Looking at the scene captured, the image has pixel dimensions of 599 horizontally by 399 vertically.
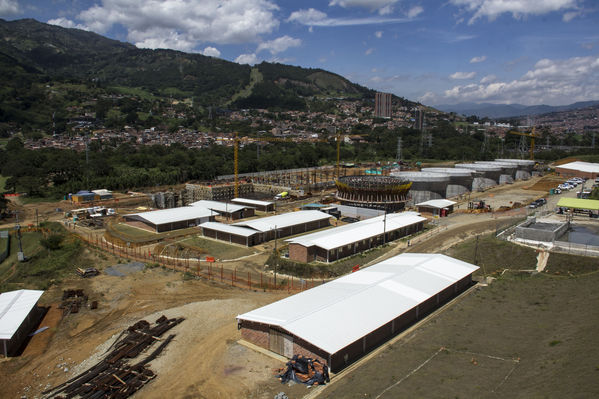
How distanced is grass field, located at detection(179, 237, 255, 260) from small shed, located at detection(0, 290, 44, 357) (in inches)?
542

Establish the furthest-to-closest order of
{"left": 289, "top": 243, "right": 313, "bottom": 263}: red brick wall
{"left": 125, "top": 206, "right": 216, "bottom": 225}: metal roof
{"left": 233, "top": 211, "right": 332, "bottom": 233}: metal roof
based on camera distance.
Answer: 1. {"left": 125, "top": 206, "right": 216, "bottom": 225}: metal roof
2. {"left": 233, "top": 211, "right": 332, "bottom": 233}: metal roof
3. {"left": 289, "top": 243, "right": 313, "bottom": 263}: red brick wall

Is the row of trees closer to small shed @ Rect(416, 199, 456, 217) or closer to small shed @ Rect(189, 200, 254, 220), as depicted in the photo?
small shed @ Rect(189, 200, 254, 220)

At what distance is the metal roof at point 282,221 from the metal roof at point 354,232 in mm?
3781

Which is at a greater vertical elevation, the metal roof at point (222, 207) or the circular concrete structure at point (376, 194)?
the circular concrete structure at point (376, 194)

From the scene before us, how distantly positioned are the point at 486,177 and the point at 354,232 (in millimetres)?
47073

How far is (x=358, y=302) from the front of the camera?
1961cm

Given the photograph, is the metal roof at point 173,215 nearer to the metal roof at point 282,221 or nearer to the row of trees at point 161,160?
the metal roof at point 282,221

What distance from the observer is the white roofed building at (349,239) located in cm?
3219

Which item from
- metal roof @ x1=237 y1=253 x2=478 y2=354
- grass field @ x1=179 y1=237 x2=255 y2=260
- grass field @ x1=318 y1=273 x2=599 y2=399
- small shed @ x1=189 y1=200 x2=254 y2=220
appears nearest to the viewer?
grass field @ x1=318 y1=273 x2=599 y2=399

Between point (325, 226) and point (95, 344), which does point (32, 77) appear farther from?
point (95, 344)

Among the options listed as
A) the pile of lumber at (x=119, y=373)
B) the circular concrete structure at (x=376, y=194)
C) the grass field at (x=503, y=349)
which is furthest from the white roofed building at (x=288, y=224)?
the grass field at (x=503, y=349)

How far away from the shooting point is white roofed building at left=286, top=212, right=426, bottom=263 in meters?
32.2

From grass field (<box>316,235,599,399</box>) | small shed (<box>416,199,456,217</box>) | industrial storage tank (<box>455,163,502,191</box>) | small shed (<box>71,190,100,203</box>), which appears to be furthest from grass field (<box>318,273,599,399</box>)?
small shed (<box>71,190,100,203</box>)

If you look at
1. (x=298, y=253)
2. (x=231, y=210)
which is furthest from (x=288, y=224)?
(x=231, y=210)
